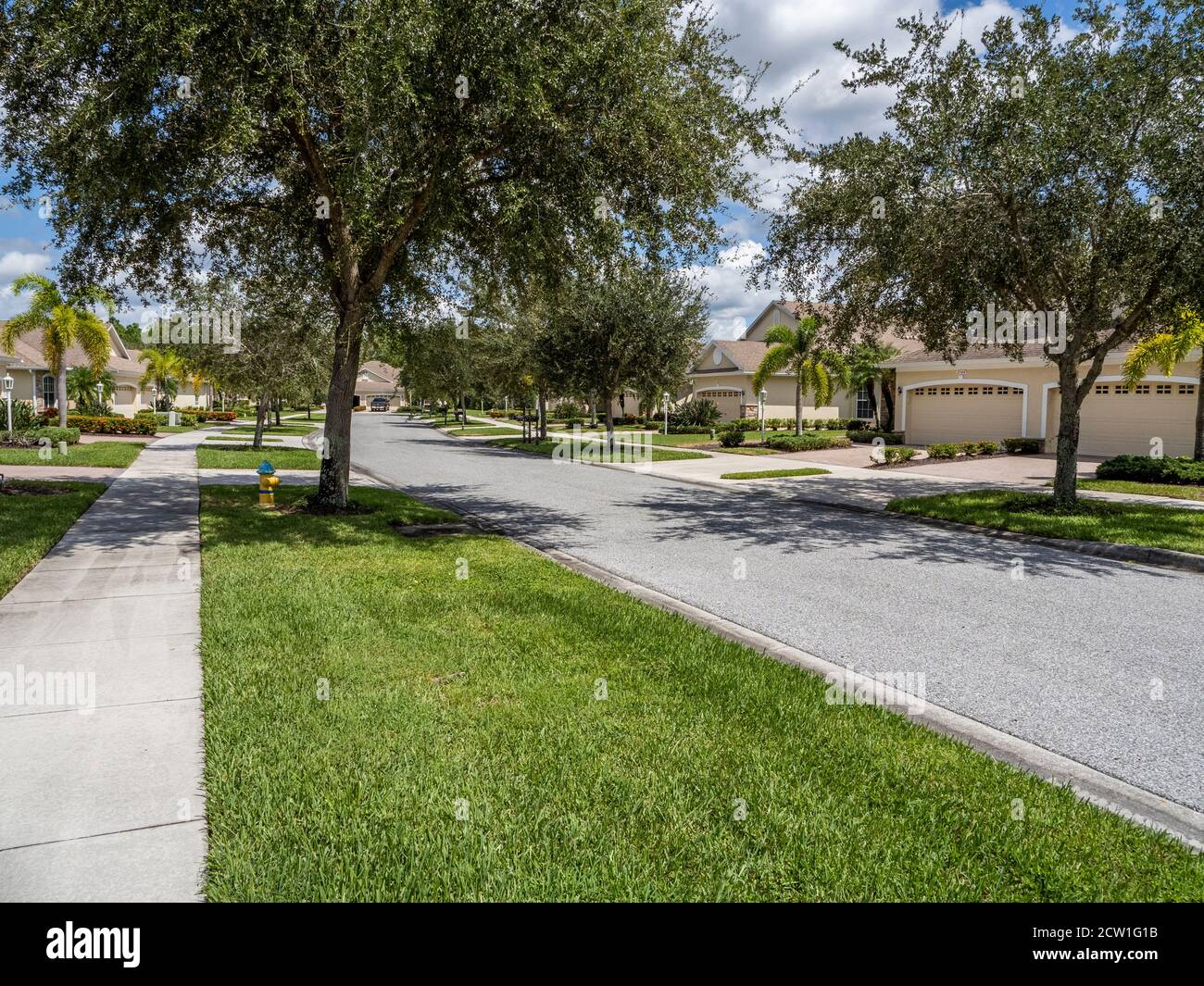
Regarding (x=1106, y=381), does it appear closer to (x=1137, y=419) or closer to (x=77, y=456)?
(x=1137, y=419)

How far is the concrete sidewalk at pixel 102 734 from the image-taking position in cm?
297

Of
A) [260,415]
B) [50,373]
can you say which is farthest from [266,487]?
[50,373]

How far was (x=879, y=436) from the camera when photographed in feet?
99.8

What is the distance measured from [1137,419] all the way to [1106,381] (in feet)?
4.93

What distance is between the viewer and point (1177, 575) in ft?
28.9

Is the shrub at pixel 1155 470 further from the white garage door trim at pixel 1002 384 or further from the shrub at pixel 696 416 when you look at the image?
the shrub at pixel 696 416

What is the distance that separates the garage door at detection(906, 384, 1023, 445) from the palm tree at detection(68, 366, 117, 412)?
37516 mm

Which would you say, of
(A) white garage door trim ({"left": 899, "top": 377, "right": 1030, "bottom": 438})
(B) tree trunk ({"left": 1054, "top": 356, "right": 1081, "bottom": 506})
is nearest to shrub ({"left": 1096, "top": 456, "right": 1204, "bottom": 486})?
(B) tree trunk ({"left": 1054, "top": 356, "right": 1081, "bottom": 506})
